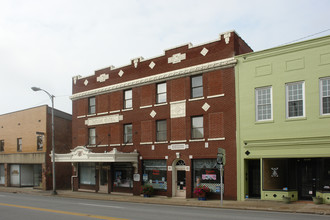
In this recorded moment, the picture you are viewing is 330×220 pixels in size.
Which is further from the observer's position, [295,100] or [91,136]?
[91,136]

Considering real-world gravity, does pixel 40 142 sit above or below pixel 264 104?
below

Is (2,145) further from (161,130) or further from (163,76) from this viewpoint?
(163,76)

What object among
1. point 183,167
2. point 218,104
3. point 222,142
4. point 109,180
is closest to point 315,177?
point 222,142

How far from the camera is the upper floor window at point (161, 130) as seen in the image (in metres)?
26.2

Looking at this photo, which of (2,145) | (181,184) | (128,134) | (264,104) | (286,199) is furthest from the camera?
(2,145)

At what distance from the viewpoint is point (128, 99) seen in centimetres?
2905

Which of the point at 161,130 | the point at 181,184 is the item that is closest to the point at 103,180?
the point at 161,130

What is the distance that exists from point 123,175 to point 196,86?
9.87 meters

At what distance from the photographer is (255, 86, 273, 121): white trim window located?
20922 mm

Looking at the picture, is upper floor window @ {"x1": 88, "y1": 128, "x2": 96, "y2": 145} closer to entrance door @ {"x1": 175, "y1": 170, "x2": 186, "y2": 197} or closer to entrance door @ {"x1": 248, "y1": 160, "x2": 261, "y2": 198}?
entrance door @ {"x1": 175, "y1": 170, "x2": 186, "y2": 197}

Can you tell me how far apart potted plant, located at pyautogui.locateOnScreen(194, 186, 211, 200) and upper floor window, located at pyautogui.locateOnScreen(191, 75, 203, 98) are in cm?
631

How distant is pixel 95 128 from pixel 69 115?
8.83m

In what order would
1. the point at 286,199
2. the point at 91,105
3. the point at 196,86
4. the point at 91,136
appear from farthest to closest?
the point at 91,105
the point at 91,136
the point at 196,86
the point at 286,199

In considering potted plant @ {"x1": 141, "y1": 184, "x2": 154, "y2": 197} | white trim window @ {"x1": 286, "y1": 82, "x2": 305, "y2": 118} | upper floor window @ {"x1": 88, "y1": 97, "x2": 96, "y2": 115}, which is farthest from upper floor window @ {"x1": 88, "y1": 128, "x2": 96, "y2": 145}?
white trim window @ {"x1": 286, "y1": 82, "x2": 305, "y2": 118}
